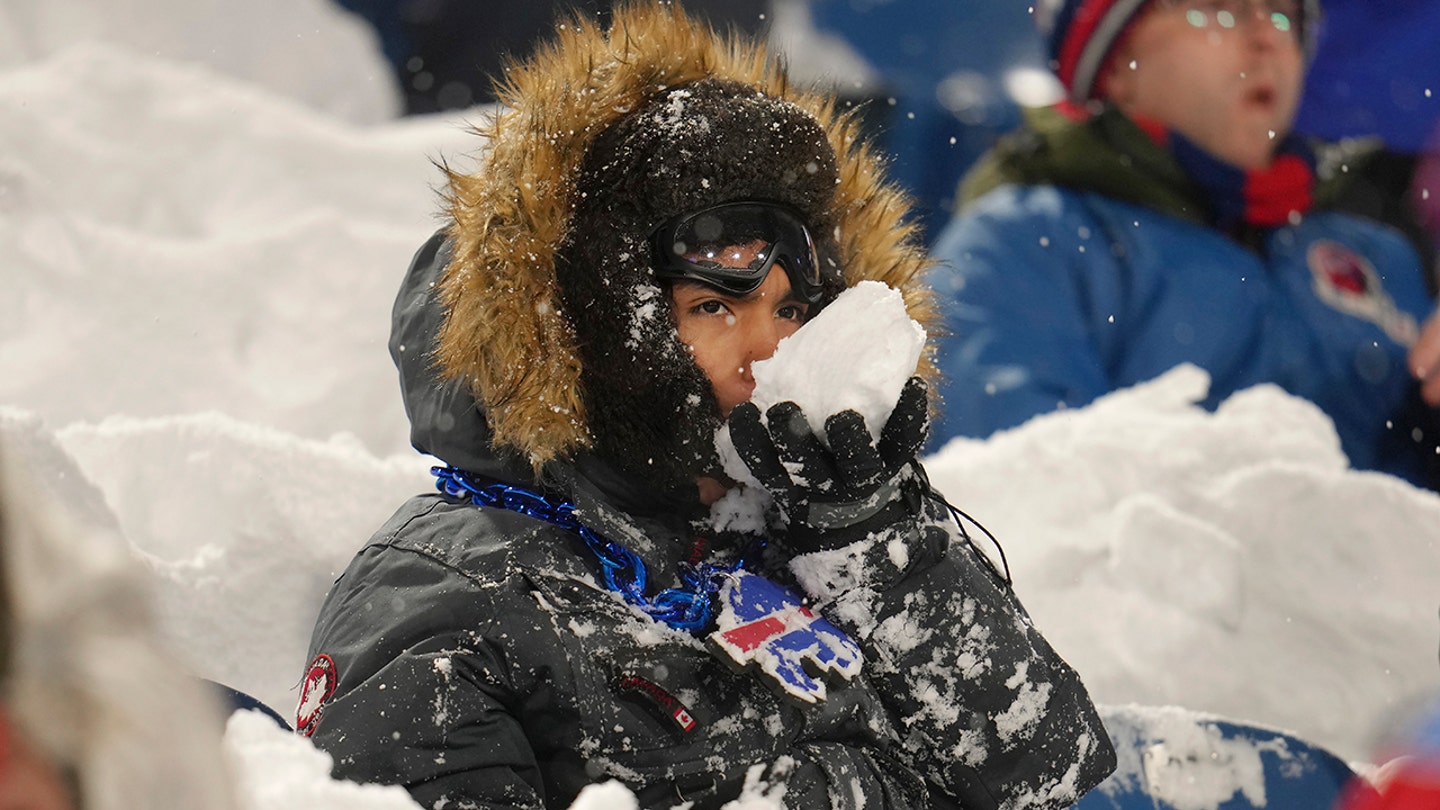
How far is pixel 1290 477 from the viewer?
2701 mm

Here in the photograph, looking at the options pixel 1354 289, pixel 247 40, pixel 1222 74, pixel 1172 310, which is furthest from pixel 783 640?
pixel 247 40

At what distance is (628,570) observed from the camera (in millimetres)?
1447

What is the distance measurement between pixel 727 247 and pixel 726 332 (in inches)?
3.6

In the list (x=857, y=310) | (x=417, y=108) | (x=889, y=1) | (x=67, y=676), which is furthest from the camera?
(x=889, y=1)

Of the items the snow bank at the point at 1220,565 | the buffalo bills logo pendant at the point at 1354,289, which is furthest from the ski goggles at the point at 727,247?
the buffalo bills logo pendant at the point at 1354,289

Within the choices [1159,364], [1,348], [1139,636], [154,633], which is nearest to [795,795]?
[154,633]

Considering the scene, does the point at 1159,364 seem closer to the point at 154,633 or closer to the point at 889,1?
the point at 889,1

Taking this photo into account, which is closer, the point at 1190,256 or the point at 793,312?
the point at 793,312

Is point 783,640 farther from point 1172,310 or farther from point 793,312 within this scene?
point 1172,310

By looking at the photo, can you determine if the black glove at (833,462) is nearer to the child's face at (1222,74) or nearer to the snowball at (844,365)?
the snowball at (844,365)

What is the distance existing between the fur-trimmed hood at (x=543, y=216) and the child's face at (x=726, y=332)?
4.5 inches

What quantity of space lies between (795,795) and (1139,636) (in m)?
1.33

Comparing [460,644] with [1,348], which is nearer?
[460,644]

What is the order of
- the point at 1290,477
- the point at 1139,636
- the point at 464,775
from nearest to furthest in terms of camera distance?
the point at 464,775 < the point at 1139,636 < the point at 1290,477
